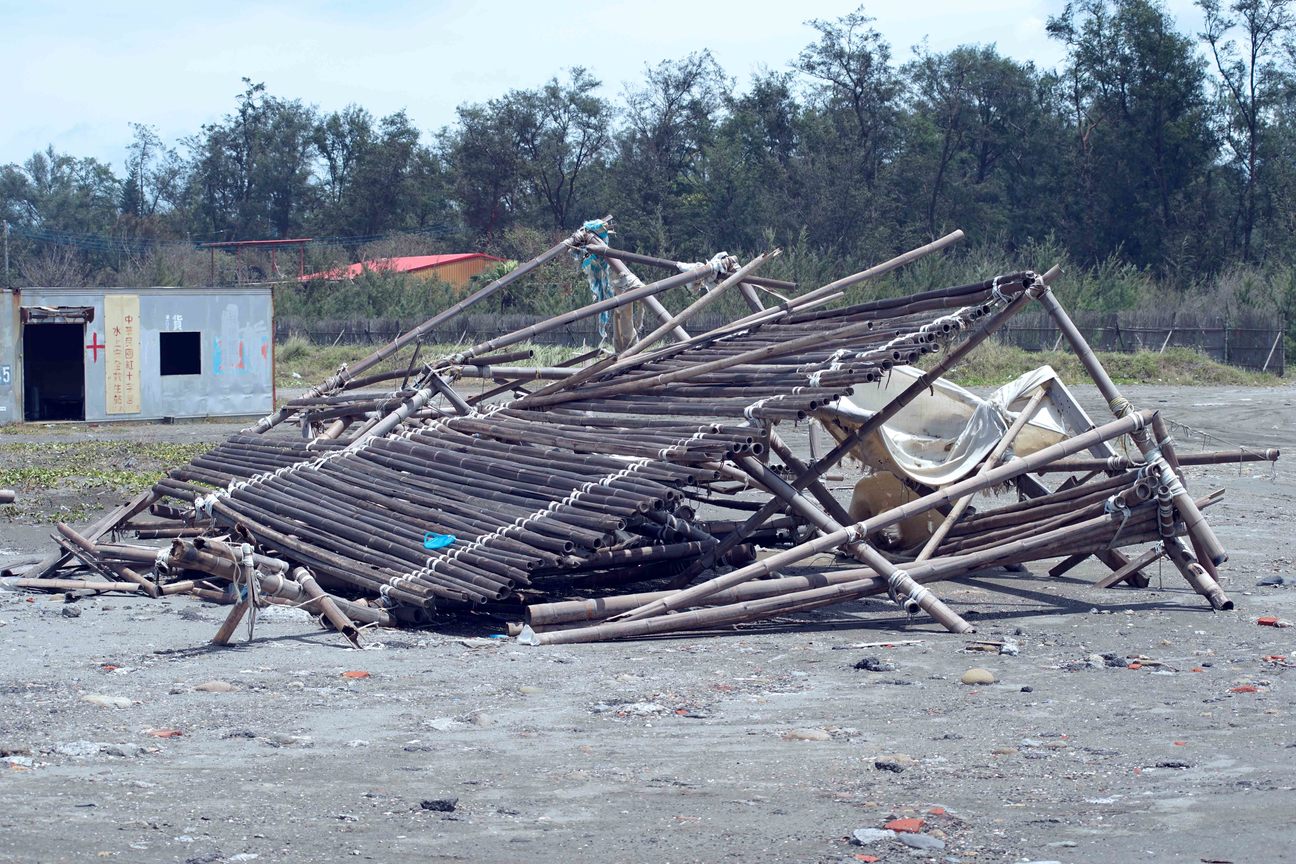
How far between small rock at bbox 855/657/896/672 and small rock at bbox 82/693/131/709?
3.46 metres

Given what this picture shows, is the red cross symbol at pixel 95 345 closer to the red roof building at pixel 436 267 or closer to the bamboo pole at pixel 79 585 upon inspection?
the bamboo pole at pixel 79 585

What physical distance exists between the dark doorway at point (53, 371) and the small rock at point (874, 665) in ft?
66.4

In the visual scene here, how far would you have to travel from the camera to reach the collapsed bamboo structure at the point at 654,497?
305 inches

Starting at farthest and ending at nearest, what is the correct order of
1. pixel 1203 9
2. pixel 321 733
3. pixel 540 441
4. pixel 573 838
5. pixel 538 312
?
pixel 1203 9, pixel 538 312, pixel 540 441, pixel 321 733, pixel 573 838

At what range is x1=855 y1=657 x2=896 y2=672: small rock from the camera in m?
6.94

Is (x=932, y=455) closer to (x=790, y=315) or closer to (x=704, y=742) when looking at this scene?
(x=790, y=315)

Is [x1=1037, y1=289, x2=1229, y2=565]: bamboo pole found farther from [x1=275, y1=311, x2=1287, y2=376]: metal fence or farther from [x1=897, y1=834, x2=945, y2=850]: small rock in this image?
[x1=275, y1=311, x2=1287, y2=376]: metal fence

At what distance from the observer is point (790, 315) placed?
33.3ft

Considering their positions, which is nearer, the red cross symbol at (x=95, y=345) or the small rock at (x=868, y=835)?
the small rock at (x=868, y=835)

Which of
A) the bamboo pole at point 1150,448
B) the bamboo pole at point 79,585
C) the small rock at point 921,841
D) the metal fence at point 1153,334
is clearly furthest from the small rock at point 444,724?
the metal fence at point 1153,334

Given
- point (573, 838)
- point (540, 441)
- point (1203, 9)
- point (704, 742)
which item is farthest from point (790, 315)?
point (1203, 9)

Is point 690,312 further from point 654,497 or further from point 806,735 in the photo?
point 806,735

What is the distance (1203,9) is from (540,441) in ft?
143

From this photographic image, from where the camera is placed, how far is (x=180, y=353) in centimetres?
2345
